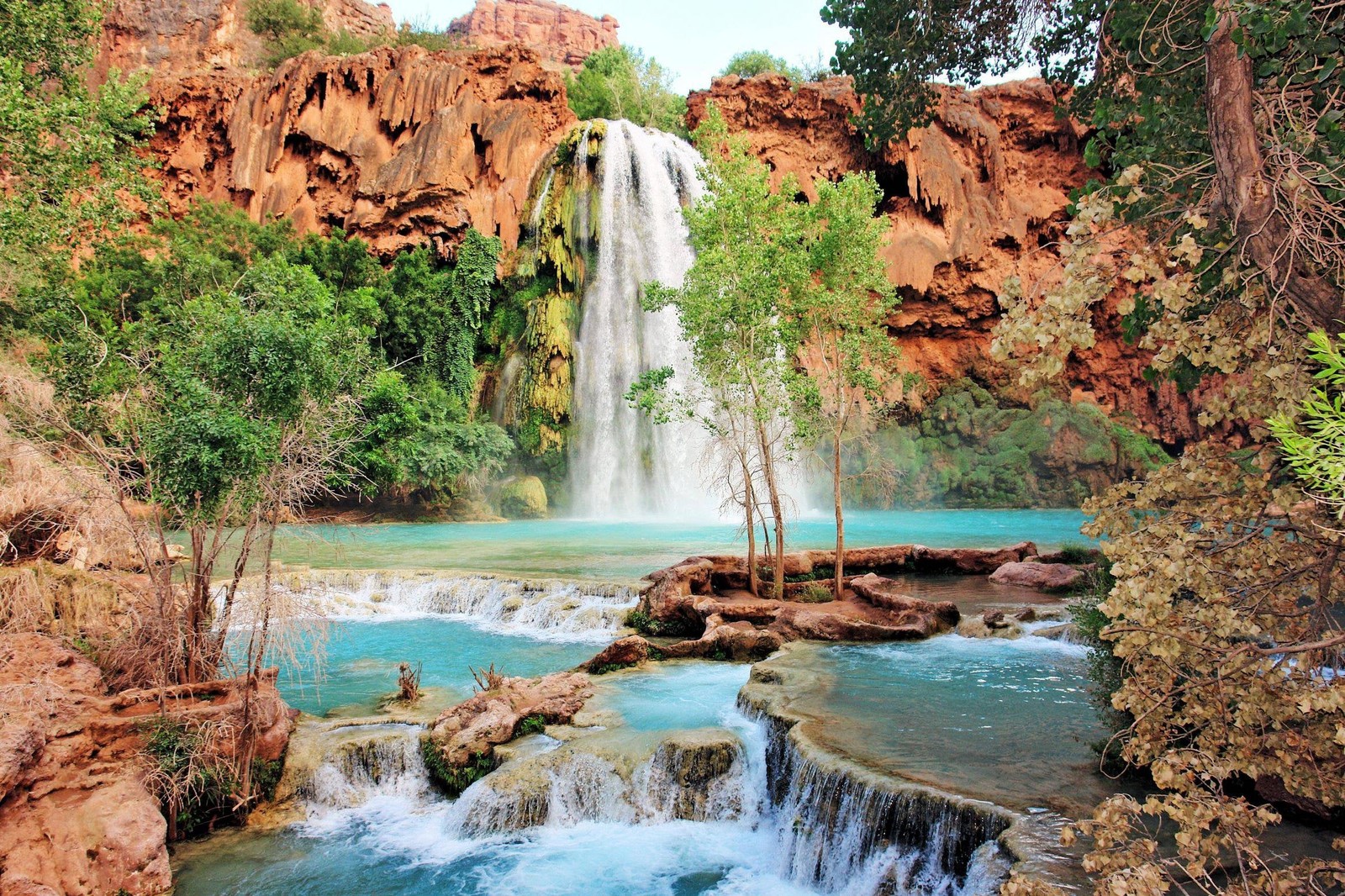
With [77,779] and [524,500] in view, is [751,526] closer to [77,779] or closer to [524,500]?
[77,779]

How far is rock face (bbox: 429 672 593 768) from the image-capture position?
8.18 metres

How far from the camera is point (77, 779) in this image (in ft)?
22.6

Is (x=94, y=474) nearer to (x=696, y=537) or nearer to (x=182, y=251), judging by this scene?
(x=696, y=537)

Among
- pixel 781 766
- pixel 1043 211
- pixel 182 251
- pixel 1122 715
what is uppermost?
pixel 1043 211

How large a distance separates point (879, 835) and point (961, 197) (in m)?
35.4

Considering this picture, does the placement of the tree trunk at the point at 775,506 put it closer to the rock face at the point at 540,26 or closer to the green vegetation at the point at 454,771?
the green vegetation at the point at 454,771

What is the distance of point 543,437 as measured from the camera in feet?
107

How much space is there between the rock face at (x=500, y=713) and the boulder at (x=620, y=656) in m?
1.29

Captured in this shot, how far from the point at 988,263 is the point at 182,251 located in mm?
32500

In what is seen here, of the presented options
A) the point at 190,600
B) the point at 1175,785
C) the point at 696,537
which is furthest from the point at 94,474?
the point at 696,537

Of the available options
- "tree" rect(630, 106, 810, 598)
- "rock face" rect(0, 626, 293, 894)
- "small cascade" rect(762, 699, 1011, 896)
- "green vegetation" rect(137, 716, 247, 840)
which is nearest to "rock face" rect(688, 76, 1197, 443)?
"tree" rect(630, 106, 810, 598)

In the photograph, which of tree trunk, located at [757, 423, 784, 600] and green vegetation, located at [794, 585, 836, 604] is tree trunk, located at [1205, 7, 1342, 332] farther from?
green vegetation, located at [794, 585, 836, 604]

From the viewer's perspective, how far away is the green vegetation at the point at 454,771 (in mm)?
8023

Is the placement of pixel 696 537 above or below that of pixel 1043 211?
below
